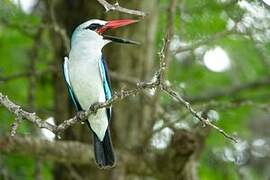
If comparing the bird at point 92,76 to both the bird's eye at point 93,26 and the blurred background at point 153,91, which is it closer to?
the bird's eye at point 93,26

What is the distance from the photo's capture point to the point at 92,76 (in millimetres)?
4680

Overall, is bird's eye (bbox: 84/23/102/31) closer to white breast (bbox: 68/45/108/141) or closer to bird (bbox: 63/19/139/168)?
bird (bbox: 63/19/139/168)

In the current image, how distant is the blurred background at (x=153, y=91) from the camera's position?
520 centimetres

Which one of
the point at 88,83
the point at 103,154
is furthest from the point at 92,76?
the point at 103,154

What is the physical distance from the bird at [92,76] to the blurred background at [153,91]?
509mm

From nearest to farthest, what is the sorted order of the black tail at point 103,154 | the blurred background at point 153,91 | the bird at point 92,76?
the black tail at point 103,154, the bird at point 92,76, the blurred background at point 153,91

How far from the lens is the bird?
466 cm

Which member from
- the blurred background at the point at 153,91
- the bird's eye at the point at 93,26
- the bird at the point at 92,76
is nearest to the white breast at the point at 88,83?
the bird at the point at 92,76

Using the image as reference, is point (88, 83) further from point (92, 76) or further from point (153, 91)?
point (153, 91)

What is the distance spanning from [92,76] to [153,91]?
60 centimetres

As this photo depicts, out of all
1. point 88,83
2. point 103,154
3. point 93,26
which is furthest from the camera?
point 93,26

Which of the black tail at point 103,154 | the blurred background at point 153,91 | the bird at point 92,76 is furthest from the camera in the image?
the blurred background at point 153,91

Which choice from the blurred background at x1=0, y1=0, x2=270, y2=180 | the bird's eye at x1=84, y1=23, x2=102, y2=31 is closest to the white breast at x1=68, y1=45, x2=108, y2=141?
the bird's eye at x1=84, y1=23, x2=102, y2=31

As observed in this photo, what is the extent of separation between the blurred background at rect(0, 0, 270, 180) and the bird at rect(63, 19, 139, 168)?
0.51 metres
